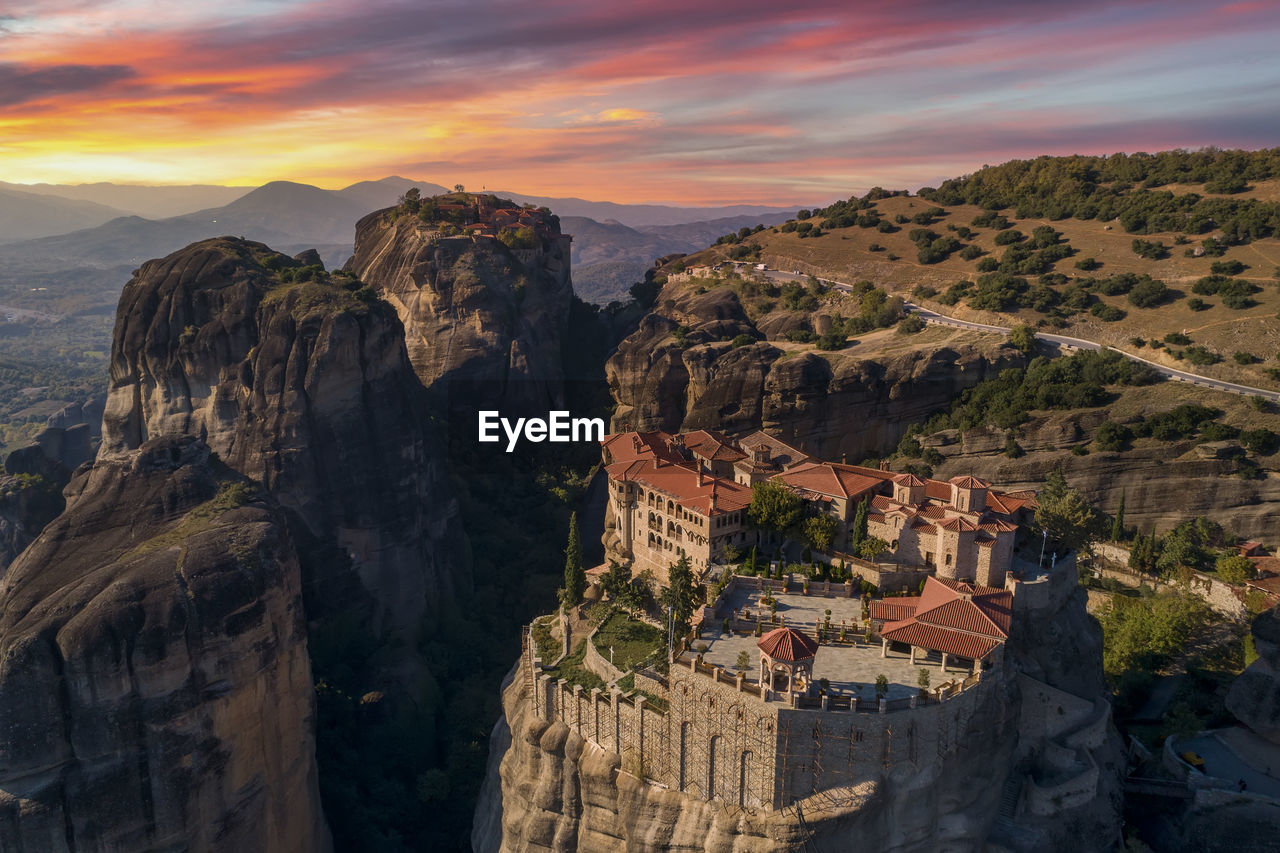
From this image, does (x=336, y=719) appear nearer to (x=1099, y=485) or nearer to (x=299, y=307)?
(x=299, y=307)

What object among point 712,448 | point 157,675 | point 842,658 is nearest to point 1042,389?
point 712,448

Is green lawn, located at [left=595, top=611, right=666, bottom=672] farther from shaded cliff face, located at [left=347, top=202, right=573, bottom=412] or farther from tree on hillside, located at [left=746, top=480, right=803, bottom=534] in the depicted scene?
shaded cliff face, located at [left=347, top=202, right=573, bottom=412]

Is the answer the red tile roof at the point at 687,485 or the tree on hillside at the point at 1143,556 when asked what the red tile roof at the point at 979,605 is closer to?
the red tile roof at the point at 687,485

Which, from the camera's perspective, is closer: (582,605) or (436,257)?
(582,605)

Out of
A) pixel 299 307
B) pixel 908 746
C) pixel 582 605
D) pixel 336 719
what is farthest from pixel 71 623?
pixel 908 746

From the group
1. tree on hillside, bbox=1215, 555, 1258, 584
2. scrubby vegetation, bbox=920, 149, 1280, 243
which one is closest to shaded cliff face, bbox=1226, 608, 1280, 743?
tree on hillside, bbox=1215, 555, 1258, 584

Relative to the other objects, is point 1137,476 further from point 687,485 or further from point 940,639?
point 687,485
